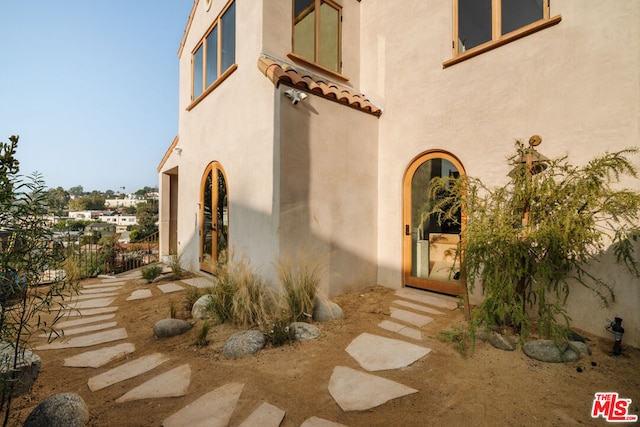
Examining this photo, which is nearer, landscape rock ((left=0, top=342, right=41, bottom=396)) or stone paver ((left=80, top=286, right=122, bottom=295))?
landscape rock ((left=0, top=342, right=41, bottom=396))

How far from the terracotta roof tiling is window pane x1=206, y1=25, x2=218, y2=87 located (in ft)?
7.28

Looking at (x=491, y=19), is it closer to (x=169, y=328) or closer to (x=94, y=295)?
(x=169, y=328)

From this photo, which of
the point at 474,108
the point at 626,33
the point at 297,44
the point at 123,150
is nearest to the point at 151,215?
the point at 123,150

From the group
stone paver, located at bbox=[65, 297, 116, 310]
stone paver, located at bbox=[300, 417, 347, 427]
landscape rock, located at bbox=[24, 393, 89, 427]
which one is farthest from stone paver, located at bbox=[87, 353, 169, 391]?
stone paver, located at bbox=[65, 297, 116, 310]

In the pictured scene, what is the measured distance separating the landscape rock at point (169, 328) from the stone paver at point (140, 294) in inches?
80.3

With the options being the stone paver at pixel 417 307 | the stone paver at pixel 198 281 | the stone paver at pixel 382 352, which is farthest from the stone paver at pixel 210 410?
the stone paver at pixel 198 281

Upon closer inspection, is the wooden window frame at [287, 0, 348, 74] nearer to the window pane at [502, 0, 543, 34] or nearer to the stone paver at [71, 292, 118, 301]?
the window pane at [502, 0, 543, 34]

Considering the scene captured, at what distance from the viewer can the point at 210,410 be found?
2090mm

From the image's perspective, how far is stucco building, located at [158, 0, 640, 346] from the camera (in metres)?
3.48

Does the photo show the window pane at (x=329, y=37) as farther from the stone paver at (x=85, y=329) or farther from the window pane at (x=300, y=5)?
the stone paver at (x=85, y=329)

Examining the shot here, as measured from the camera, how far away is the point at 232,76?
5.50 m

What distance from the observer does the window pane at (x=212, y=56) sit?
20.6 feet

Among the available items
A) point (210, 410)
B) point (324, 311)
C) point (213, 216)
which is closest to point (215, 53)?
point (213, 216)

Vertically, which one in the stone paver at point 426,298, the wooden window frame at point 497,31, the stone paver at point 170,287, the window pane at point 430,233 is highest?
the wooden window frame at point 497,31
